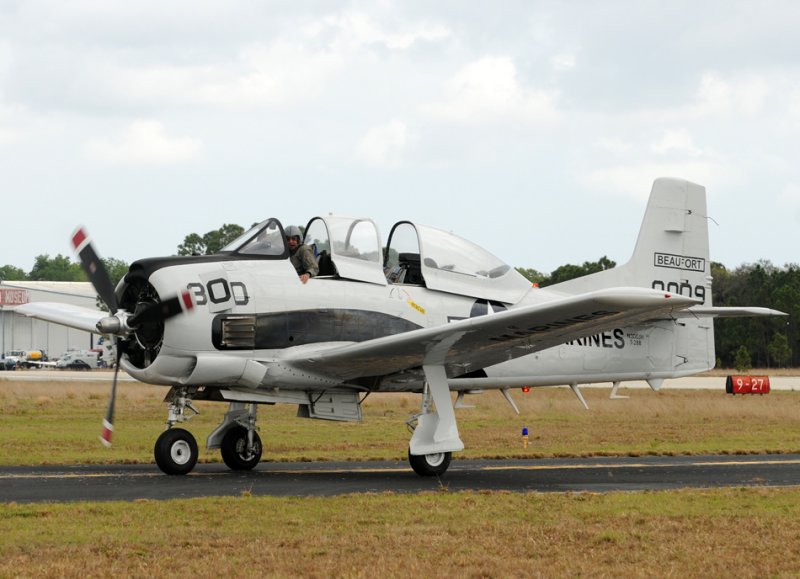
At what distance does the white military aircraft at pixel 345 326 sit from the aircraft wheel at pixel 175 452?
0.02 m

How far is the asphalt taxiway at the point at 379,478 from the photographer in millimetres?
12617

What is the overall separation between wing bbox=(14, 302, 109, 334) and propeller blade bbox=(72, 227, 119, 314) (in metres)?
1.47

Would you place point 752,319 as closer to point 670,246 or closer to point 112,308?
point 670,246

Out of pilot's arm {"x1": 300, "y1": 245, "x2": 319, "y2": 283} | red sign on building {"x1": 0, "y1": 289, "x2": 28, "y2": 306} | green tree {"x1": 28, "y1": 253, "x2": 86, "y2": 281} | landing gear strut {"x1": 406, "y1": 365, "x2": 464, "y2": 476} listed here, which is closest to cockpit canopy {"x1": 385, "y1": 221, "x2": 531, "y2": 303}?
pilot's arm {"x1": 300, "y1": 245, "x2": 319, "y2": 283}

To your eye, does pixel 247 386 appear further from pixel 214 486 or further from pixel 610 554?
pixel 610 554

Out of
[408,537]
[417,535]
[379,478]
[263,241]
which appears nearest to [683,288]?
[379,478]

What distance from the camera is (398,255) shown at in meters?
16.6

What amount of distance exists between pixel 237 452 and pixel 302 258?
3.22 meters

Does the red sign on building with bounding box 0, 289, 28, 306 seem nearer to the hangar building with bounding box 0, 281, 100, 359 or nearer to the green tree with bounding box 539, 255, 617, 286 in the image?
the hangar building with bounding box 0, 281, 100, 359

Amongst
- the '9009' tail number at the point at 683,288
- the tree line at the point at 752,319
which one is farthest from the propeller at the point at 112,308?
the tree line at the point at 752,319

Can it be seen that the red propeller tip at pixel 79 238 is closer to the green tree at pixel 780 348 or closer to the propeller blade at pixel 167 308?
the propeller blade at pixel 167 308

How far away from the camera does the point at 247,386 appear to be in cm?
1496

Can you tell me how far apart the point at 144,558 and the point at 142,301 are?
265 inches

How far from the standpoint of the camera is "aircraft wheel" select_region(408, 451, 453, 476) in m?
15.4
